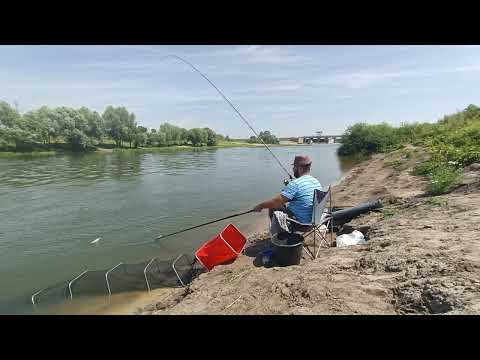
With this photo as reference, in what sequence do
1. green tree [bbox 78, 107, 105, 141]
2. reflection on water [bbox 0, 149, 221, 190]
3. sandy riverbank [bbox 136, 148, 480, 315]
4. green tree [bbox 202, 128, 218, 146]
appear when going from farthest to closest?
green tree [bbox 202, 128, 218, 146] < green tree [bbox 78, 107, 105, 141] < reflection on water [bbox 0, 149, 221, 190] < sandy riverbank [bbox 136, 148, 480, 315]

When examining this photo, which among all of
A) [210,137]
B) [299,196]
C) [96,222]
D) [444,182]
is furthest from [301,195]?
[210,137]

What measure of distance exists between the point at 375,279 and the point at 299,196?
79.6 inches

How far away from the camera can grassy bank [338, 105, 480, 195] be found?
9.78 metres

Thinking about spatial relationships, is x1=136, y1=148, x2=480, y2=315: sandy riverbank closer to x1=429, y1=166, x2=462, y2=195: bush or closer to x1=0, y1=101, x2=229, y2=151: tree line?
x1=429, y1=166, x2=462, y2=195: bush

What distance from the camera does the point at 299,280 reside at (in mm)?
4215

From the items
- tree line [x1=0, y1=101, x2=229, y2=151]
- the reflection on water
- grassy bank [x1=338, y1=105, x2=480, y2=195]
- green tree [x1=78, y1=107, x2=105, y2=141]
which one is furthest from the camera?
green tree [x1=78, y1=107, x2=105, y2=141]

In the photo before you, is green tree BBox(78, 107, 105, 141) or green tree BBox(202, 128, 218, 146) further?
green tree BBox(202, 128, 218, 146)

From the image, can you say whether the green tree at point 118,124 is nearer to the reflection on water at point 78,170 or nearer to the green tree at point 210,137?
the green tree at point 210,137

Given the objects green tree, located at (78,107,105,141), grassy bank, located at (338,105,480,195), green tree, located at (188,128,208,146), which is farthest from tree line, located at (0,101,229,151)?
grassy bank, located at (338,105,480,195)

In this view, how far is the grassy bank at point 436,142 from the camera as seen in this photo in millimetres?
9781

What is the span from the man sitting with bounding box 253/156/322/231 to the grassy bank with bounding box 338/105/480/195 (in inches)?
195
